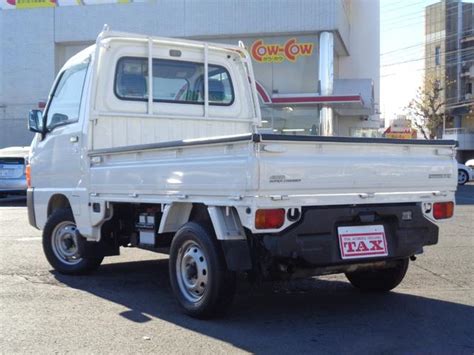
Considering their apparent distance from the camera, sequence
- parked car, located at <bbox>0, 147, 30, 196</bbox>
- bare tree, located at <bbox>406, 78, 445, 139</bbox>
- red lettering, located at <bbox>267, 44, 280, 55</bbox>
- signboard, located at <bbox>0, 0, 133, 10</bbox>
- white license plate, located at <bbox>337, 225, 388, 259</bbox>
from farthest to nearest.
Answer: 1. bare tree, located at <bbox>406, 78, 445, 139</bbox>
2. signboard, located at <bbox>0, 0, 133, 10</bbox>
3. red lettering, located at <bbox>267, 44, 280, 55</bbox>
4. parked car, located at <bbox>0, 147, 30, 196</bbox>
5. white license plate, located at <bbox>337, 225, 388, 259</bbox>

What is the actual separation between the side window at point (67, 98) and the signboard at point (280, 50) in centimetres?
1813

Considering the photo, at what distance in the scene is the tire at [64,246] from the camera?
7.56 meters

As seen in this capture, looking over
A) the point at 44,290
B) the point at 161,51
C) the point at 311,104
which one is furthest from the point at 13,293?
the point at 311,104

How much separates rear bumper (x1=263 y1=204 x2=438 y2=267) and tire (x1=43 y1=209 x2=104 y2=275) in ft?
10.9

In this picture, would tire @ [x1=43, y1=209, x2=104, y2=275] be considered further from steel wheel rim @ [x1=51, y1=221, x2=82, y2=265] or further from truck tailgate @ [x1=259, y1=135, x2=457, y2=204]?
truck tailgate @ [x1=259, y1=135, x2=457, y2=204]

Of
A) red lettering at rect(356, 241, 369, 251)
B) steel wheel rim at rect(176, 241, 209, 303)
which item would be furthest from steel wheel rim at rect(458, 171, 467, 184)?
steel wheel rim at rect(176, 241, 209, 303)

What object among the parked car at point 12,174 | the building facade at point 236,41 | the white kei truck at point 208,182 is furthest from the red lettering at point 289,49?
the white kei truck at point 208,182

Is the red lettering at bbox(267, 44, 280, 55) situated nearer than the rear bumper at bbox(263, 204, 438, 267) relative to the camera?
No

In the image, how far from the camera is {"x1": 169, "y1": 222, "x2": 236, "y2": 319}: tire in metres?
5.23

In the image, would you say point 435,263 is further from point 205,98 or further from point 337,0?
point 337,0

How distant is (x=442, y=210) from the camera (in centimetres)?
585

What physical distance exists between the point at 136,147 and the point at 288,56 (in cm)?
1993

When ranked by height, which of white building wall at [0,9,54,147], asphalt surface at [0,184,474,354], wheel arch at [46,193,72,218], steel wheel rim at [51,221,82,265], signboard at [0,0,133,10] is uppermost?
signboard at [0,0,133,10]

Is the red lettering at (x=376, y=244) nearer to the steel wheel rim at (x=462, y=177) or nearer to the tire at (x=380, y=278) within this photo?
the tire at (x=380, y=278)
